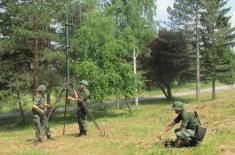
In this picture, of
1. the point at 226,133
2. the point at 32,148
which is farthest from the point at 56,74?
the point at 226,133

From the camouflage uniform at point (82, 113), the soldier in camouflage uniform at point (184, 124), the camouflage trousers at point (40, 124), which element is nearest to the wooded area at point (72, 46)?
the camouflage uniform at point (82, 113)

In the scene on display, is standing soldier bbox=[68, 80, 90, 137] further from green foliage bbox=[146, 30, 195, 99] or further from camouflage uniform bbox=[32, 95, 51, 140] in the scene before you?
green foliage bbox=[146, 30, 195, 99]

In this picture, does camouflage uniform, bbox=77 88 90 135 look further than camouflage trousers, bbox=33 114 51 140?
Yes

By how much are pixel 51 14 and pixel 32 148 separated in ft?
55.0

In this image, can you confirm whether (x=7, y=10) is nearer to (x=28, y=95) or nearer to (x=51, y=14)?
(x=51, y=14)

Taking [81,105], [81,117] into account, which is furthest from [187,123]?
[81,117]

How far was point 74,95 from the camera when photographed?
18078mm

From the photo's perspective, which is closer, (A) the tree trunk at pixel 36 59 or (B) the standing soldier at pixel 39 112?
(B) the standing soldier at pixel 39 112

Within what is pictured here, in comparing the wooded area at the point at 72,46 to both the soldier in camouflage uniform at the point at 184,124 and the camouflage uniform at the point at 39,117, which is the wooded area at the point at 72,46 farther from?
the soldier in camouflage uniform at the point at 184,124

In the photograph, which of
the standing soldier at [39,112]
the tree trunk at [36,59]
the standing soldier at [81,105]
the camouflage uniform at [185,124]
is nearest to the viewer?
the camouflage uniform at [185,124]

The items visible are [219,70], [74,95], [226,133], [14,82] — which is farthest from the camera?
[219,70]

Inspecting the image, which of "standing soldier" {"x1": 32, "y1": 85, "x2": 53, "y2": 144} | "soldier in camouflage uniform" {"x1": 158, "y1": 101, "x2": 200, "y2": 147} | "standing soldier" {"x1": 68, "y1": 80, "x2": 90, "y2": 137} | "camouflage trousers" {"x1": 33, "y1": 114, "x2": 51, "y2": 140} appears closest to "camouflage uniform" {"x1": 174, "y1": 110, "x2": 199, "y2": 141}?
"soldier in camouflage uniform" {"x1": 158, "y1": 101, "x2": 200, "y2": 147}

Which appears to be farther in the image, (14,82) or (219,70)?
(219,70)

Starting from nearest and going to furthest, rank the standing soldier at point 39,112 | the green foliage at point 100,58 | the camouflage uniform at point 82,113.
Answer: the standing soldier at point 39,112 < the camouflage uniform at point 82,113 < the green foliage at point 100,58
